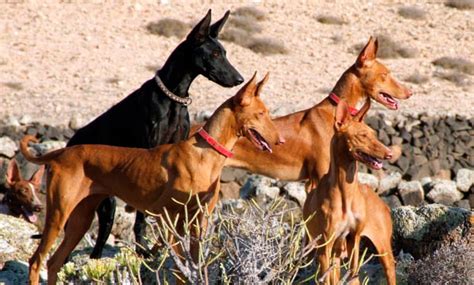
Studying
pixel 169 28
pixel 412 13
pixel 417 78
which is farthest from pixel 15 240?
pixel 412 13

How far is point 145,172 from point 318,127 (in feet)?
7.44

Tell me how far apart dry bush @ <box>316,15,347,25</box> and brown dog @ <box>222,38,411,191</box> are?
1470 centimetres

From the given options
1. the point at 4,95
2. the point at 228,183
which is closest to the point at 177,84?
the point at 228,183

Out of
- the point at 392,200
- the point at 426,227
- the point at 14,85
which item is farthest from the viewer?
the point at 14,85

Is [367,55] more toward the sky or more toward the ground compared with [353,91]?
more toward the sky

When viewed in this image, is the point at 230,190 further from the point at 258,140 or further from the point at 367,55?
the point at 258,140

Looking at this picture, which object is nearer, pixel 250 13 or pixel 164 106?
pixel 164 106

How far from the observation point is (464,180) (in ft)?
63.8

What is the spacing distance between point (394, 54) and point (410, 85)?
182cm

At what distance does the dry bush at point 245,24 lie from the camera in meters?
28.2

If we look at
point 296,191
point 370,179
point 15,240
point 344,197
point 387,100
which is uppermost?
point 344,197

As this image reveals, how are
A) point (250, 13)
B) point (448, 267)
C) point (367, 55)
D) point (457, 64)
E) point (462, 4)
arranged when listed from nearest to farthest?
1. point (448, 267)
2. point (367, 55)
3. point (457, 64)
4. point (250, 13)
5. point (462, 4)

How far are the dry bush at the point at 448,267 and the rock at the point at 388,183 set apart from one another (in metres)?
6.40

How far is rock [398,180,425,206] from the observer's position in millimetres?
18656
